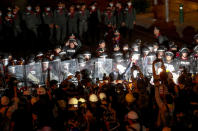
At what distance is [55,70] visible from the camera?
1489 cm

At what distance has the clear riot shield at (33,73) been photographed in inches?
576

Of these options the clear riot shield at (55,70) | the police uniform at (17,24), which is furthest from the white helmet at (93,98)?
the police uniform at (17,24)

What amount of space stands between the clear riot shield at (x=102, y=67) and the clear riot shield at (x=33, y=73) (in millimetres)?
2076

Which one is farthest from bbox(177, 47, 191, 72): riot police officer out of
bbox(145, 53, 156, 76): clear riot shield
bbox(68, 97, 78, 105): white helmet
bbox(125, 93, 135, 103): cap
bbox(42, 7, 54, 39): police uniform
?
bbox(42, 7, 54, 39): police uniform

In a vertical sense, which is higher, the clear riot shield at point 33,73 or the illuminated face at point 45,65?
the illuminated face at point 45,65

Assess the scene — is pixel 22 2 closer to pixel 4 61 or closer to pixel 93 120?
pixel 4 61

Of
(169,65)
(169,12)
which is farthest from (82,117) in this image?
(169,12)

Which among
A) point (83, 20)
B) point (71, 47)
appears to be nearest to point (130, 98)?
point (71, 47)

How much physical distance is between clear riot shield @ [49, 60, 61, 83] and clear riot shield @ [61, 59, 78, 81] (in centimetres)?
15

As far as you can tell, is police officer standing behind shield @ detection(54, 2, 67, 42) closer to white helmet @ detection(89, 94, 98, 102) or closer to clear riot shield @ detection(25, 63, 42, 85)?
clear riot shield @ detection(25, 63, 42, 85)

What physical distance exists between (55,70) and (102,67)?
1757 millimetres

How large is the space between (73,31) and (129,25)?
3064 millimetres

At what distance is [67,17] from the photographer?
21891 mm

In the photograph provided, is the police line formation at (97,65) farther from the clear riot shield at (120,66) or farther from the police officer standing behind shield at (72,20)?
the police officer standing behind shield at (72,20)
